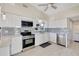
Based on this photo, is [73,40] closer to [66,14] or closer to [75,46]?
[75,46]

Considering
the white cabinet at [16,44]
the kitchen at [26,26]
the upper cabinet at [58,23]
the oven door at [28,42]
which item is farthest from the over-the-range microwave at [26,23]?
the upper cabinet at [58,23]

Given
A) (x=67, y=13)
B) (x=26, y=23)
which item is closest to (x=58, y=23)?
(x=67, y=13)

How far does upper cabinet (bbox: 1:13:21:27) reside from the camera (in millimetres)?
1711

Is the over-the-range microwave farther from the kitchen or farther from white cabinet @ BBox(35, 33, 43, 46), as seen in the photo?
white cabinet @ BBox(35, 33, 43, 46)

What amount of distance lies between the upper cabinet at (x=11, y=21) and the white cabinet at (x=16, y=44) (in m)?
0.36

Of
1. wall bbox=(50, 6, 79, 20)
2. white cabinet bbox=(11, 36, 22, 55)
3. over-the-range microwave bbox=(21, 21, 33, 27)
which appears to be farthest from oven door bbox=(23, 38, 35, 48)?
wall bbox=(50, 6, 79, 20)

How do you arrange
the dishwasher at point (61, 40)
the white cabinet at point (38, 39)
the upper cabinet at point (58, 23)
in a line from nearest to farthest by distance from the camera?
the upper cabinet at point (58, 23)
the dishwasher at point (61, 40)
the white cabinet at point (38, 39)

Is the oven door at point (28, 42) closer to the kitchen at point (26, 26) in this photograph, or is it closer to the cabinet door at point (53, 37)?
the kitchen at point (26, 26)

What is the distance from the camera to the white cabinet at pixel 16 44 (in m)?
1.87

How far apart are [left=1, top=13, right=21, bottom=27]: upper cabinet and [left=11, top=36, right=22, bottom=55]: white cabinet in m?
0.36

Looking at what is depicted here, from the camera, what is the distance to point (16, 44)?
1.99 meters

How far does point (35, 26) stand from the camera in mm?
2252

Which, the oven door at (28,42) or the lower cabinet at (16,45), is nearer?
Answer: the lower cabinet at (16,45)

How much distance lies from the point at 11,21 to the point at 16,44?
616 millimetres
